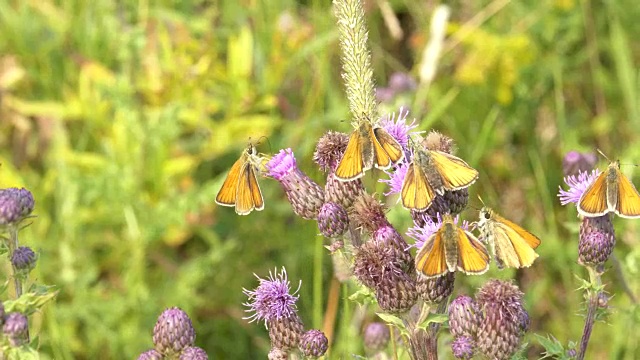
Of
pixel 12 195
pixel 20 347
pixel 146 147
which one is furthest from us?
pixel 146 147

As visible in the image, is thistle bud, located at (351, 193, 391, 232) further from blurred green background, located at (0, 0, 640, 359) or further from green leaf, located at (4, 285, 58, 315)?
blurred green background, located at (0, 0, 640, 359)

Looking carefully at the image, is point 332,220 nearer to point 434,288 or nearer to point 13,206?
point 434,288

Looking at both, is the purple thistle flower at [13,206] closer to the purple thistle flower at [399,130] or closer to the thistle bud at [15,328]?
the thistle bud at [15,328]

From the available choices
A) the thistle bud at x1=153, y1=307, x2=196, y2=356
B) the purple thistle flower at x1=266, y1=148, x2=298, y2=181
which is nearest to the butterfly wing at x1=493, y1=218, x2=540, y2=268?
the purple thistle flower at x1=266, y1=148, x2=298, y2=181

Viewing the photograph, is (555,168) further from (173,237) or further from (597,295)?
(597,295)

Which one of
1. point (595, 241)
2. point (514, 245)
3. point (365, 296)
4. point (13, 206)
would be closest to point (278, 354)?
point (365, 296)

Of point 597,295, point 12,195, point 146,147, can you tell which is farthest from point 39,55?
point 597,295
